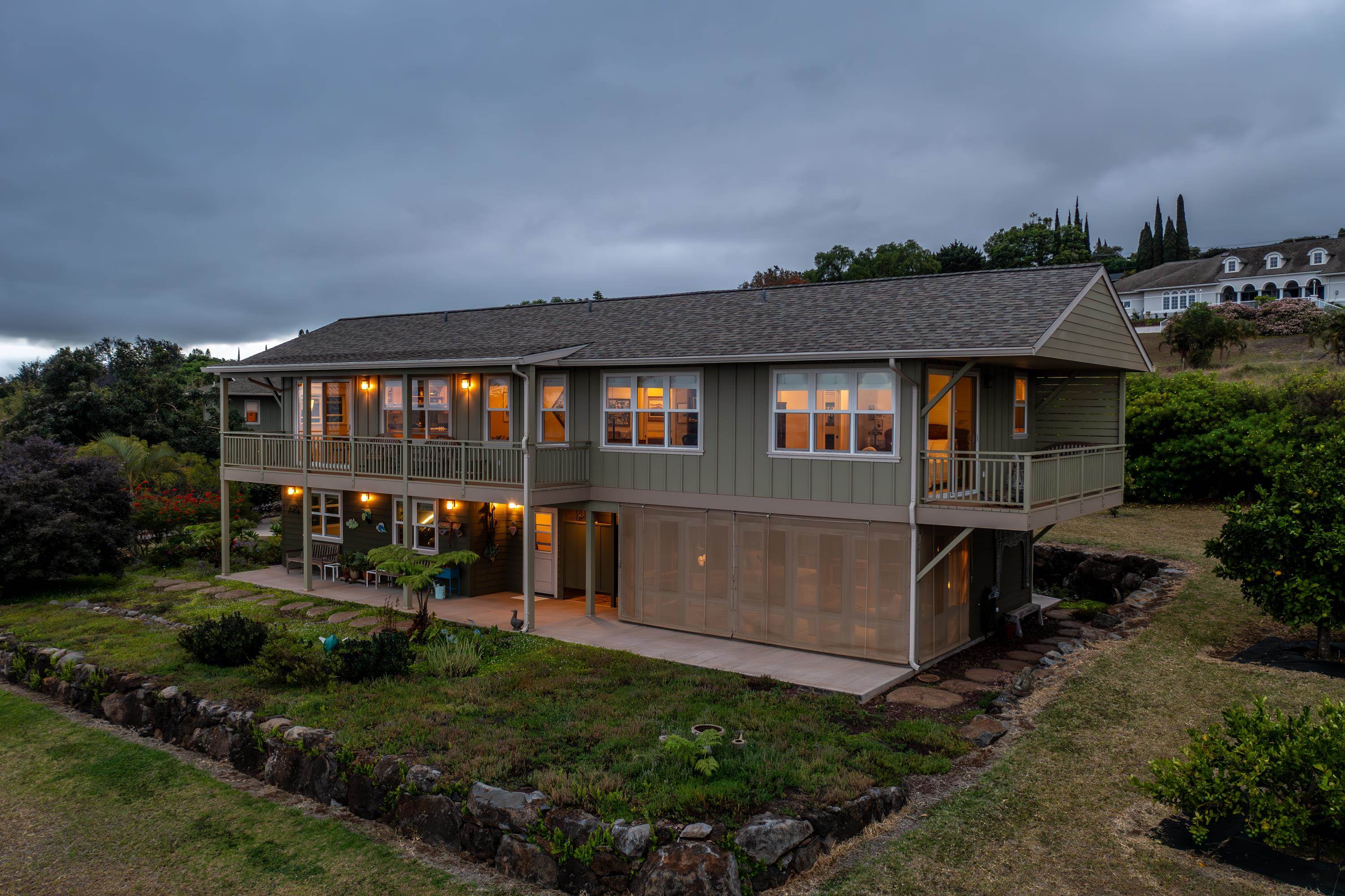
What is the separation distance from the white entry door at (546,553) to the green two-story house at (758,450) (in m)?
0.06

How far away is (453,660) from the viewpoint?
11.7 metres

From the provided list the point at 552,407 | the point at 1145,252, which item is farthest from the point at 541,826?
the point at 1145,252

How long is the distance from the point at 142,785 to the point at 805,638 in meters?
9.09

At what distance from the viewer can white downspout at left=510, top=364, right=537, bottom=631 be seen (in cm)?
1451

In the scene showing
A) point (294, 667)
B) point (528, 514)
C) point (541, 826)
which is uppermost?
point (528, 514)

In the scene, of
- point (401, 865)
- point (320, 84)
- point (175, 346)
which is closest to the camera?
point (401, 865)

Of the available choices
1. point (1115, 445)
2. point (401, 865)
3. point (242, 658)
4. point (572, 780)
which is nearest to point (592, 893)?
point (572, 780)

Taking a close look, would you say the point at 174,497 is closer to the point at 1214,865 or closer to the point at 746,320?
the point at 746,320

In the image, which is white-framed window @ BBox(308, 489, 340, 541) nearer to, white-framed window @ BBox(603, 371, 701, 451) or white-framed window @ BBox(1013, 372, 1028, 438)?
white-framed window @ BBox(603, 371, 701, 451)

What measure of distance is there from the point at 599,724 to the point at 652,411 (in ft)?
22.1

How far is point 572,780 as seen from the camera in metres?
7.63

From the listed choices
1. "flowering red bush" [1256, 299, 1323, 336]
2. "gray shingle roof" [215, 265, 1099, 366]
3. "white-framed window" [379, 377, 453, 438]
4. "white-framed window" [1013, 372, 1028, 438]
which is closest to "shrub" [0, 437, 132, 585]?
"gray shingle roof" [215, 265, 1099, 366]

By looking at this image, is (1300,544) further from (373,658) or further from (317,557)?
(317,557)

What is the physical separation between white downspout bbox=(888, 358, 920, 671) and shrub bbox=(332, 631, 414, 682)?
7.46 metres
